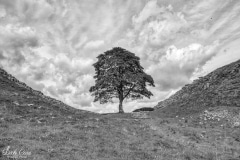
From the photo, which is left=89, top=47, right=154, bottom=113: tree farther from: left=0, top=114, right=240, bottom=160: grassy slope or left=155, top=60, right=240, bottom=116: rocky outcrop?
left=0, top=114, right=240, bottom=160: grassy slope

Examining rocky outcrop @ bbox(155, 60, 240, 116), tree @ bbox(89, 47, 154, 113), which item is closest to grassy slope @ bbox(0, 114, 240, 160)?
rocky outcrop @ bbox(155, 60, 240, 116)

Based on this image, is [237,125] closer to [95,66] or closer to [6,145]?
[6,145]

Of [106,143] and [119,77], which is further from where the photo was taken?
[119,77]

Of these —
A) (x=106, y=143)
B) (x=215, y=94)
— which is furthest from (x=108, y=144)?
(x=215, y=94)

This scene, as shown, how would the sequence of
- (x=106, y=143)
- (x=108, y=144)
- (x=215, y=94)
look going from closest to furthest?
(x=108, y=144) < (x=106, y=143) < (x=215, y=94)

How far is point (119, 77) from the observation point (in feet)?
174

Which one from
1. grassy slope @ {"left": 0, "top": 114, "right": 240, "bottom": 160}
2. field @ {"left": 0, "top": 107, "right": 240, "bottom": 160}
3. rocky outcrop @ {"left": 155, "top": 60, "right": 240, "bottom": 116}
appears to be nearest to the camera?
field @ {"left": 0, "top": 107, "right": 240, "bottom": 160}

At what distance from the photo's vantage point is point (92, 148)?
1616 cm

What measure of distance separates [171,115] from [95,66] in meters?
24.5

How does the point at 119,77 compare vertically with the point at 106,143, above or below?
above

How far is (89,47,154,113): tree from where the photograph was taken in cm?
5216

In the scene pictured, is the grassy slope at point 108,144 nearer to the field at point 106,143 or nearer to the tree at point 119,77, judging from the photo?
the field at point 106,143

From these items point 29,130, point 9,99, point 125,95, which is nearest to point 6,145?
point 29,130

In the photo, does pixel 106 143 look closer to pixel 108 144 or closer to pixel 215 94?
pixel 108 144
